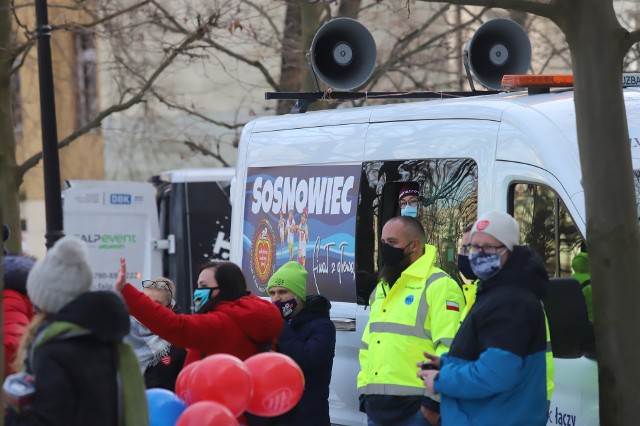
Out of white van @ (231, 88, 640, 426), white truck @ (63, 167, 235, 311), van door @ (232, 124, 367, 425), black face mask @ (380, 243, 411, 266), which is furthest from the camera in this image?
white truck @ (63, 167, 235, 311)

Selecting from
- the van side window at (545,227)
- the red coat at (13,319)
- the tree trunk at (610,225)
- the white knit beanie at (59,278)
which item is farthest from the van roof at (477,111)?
the white knit beanie at (59,278)

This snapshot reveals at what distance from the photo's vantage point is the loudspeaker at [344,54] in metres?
9.21

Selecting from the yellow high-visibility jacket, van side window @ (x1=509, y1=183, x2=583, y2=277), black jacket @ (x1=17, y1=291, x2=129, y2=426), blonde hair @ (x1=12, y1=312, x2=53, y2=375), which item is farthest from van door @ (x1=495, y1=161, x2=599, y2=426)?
blonde hair @ (x1=12, y1=312, x2=53, y2=375)

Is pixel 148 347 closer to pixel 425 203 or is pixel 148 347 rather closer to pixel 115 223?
pixel 425 203

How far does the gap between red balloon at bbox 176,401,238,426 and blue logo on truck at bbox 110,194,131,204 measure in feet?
36.7

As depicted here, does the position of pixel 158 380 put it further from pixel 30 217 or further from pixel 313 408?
pixel 30 217

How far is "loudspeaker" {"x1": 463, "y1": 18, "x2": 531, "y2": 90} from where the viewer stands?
9141 mm

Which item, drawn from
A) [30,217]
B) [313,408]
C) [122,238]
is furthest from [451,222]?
[30,217]

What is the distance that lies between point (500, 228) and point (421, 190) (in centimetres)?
220

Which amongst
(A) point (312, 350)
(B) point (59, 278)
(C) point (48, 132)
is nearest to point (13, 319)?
(B) point (59, 278)

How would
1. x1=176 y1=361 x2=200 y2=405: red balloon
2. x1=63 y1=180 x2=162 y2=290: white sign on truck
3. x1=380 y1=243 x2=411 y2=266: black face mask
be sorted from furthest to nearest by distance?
x1=63 y1=180 x2=162 y2=290: white sign on truck < x1=380 y1=243 x2=411 y2=266: black face mask < x1=176 y1=361 x2=200 y2=405: red balloon

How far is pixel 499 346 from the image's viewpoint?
4902mm

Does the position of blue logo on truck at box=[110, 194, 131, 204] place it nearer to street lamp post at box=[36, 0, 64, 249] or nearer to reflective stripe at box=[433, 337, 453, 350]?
street lamp post at box=[36, 0, 64, 249]

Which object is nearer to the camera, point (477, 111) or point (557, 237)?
point (557, 237)
